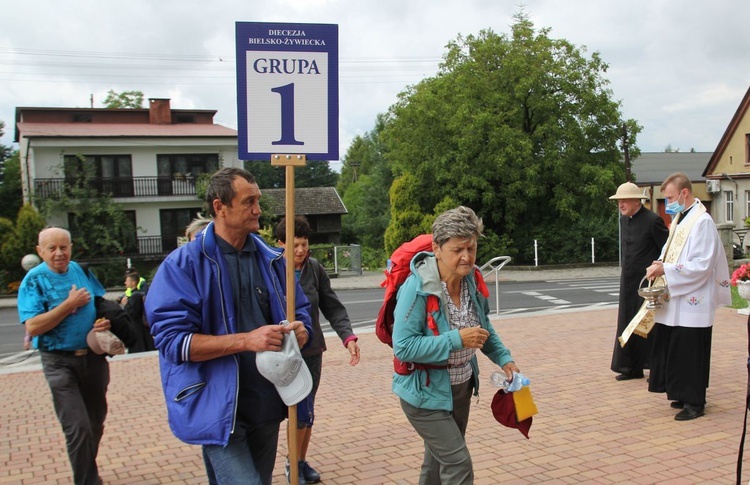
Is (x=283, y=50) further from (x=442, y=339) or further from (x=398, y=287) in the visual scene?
(x=442, y=339)

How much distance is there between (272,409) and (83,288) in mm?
2273

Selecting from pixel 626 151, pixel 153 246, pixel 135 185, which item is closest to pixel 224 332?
pixel 626 151

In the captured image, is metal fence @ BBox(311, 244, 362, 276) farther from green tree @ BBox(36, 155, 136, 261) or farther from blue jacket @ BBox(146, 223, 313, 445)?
Answer: blue jacket @ BBox(146, 223, 313, 445)

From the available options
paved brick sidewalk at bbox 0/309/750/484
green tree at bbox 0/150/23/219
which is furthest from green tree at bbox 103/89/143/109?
paved brick sidewalk at bbox 0/309/750/484

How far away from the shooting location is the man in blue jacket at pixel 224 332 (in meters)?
2.77

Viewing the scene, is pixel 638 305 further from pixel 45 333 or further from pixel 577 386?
pixel 45 333

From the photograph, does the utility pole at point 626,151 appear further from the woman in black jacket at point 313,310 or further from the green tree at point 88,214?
the woman in black jacket at point 313,310

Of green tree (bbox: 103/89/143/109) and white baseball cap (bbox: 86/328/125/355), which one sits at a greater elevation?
green tree (bbox: 103/89/143/109)

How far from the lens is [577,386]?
24.3 feet

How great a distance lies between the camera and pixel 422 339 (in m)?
3.37

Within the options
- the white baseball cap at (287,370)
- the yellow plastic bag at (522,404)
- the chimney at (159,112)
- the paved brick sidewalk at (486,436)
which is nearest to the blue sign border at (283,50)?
the white baseball cap at (287,370)

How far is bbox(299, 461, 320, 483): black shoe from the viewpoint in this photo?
4887mm

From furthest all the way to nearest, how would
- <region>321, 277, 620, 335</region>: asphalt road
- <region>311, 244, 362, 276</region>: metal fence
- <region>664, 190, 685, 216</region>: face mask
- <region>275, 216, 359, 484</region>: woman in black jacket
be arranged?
<region>311, 244, 362, 276</region>: metal fence < <region>321, 277, 620, 335</region>: asphalt road < <region>664, 190, 685, 216</region>: face mask < <region>275, 216, 359, 484</region>: woman in black jacket

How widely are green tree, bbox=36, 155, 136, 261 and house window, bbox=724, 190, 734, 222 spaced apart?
3436 centimetres
